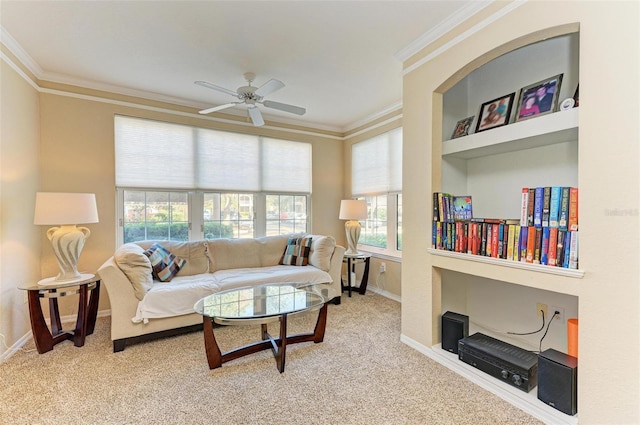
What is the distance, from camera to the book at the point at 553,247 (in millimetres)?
1678

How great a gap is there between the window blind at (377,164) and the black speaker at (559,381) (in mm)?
2589

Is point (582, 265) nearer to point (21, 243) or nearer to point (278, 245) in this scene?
point (278, 245)

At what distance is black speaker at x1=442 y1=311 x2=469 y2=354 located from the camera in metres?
2.27

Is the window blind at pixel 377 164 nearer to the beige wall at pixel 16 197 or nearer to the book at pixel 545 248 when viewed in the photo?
the book at pixel 545 248

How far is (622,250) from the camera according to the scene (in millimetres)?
1376

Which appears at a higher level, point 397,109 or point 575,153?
point 397,109

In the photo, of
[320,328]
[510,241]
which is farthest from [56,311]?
[510,241]

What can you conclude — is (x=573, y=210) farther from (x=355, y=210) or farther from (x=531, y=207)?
(x=355, y=210)

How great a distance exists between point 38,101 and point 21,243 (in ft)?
4.94

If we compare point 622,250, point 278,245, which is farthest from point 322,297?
point 622,250

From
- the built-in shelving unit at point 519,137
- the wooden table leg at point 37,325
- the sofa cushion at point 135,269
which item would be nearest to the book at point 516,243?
the built-in shelving unit at point 519,137

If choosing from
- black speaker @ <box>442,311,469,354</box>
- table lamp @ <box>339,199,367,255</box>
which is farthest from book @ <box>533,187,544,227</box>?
table lamp @ <box>339,199,367,255</box>

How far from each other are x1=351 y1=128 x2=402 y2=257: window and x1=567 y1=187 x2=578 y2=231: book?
237 centimetres

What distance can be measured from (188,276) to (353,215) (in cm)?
227
